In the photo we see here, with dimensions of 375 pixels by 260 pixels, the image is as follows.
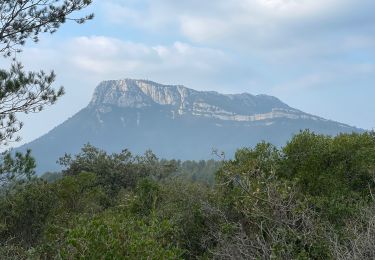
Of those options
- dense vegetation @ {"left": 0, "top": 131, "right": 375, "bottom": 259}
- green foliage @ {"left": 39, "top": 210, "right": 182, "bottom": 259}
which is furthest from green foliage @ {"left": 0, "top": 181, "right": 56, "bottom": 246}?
green foliage @ {"left": 39, "top": 210, "right": 182, "bottom": 259}

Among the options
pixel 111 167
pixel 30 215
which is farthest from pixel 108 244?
pixel 111 167

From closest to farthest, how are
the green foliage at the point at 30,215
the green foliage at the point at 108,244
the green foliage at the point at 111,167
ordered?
the green foliage at the point at 108,244
the green foliage at the point at 30,215
the green foliage at the point at 111,167

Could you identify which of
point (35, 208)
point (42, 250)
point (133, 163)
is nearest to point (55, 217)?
point (35, 208)

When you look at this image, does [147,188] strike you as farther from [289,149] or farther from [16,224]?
[16,224]

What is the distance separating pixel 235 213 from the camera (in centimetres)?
1194

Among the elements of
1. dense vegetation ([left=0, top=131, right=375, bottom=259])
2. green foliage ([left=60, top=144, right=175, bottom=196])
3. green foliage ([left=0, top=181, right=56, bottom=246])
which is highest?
dense vegetation ([left=0, top=131, right=375, bottom=259])

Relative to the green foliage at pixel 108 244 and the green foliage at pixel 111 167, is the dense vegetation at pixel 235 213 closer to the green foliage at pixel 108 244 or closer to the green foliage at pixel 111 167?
the green foliage at pixel 108 244

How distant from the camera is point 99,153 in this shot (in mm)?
38781

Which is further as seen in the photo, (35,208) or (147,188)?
(35,208)

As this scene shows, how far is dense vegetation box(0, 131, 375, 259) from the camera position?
Answer: 272 inches

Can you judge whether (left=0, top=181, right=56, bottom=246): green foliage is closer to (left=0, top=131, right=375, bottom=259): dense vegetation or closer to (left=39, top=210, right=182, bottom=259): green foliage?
(left=0, top=131, right=375, bottom=259): dense vegetation

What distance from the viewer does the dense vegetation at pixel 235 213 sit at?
691 centimetres

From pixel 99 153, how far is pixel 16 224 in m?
19.1

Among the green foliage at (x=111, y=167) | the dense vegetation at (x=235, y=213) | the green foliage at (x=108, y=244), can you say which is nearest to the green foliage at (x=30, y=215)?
the dense vegetation at (x=235, y=213)
